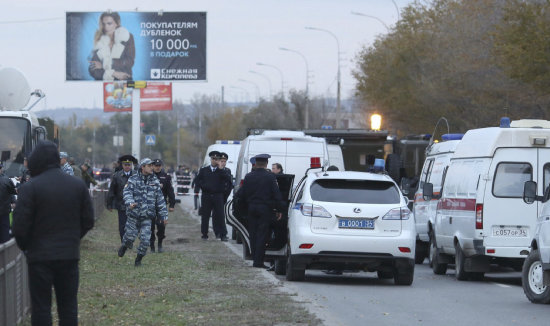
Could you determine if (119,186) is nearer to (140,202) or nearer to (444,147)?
(140,202)

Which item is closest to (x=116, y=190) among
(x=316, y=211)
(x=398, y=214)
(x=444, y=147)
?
(x=444, y=147)

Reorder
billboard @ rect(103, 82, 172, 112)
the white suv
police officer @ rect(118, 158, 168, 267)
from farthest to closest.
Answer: billboard @ rect(103, 82, 172, 112)
police officer @ rect(118, 158, 168, 267)
the white suv

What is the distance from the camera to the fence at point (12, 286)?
991 centimetres

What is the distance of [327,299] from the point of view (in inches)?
548

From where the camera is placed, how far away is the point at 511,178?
16844mm

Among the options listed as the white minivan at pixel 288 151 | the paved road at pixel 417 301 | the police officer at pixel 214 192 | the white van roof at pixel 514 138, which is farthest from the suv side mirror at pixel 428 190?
the police officer at pixel 214 192

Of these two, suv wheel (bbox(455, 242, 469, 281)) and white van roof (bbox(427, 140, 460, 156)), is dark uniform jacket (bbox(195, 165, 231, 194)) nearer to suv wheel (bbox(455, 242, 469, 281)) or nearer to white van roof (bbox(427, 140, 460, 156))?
white van roof (bbox(427, 140, 460, 156))

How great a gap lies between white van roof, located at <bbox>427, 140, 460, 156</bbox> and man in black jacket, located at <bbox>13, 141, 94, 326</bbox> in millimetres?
12420

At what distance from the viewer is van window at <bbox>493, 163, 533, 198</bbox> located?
1675 cm

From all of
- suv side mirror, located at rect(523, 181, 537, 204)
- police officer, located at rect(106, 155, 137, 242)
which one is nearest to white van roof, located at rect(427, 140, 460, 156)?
suv side mirror, located at rect(523, 181, 537, 204)

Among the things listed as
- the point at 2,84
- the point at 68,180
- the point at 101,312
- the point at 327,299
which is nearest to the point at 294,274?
the point at 327,299

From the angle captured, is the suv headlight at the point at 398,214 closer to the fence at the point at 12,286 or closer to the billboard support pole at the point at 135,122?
the fence at the point at 12,286

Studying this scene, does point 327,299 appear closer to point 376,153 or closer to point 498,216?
point 498,216

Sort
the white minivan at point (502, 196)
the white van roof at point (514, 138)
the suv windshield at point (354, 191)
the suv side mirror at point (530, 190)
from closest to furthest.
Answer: the suv side mirror at point (530, 190) < the suv windshield at point (354, 191) < the white minivan at point (502, 196) < the white van roof at point (514, 138)
